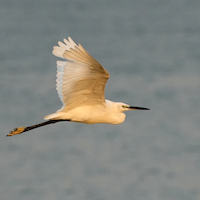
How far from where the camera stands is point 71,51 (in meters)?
10.4

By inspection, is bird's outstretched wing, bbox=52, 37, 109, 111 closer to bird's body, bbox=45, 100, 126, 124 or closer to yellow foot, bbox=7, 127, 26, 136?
bird's body, bbox=45, 100, 126, 124

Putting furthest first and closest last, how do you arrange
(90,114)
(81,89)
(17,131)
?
(17,131), (90,114), (81,89)

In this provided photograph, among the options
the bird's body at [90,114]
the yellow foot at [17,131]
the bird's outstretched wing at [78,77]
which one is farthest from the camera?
the yellow foot at [17,131]

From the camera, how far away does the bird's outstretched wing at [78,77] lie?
1049cm

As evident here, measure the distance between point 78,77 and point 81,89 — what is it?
1.59 feet

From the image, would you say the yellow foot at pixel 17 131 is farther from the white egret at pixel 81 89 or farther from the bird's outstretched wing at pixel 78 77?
the bird's outstretched wing at pixel 78 77

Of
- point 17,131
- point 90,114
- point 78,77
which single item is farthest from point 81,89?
point 17,131

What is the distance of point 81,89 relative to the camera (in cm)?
1125

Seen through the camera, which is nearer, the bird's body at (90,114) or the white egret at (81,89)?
the white egret at (81,89)

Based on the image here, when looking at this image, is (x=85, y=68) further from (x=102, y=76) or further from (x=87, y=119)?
(x=87, y=119)

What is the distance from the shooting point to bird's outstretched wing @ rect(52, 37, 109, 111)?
10.5 meters

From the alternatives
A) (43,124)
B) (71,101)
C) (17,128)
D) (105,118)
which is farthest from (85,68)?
(17,128)

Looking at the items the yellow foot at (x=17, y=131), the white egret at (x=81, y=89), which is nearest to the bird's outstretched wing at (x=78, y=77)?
the white egret at (x=81, y=89)

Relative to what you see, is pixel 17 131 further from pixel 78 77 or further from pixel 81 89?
pixel 78 77
